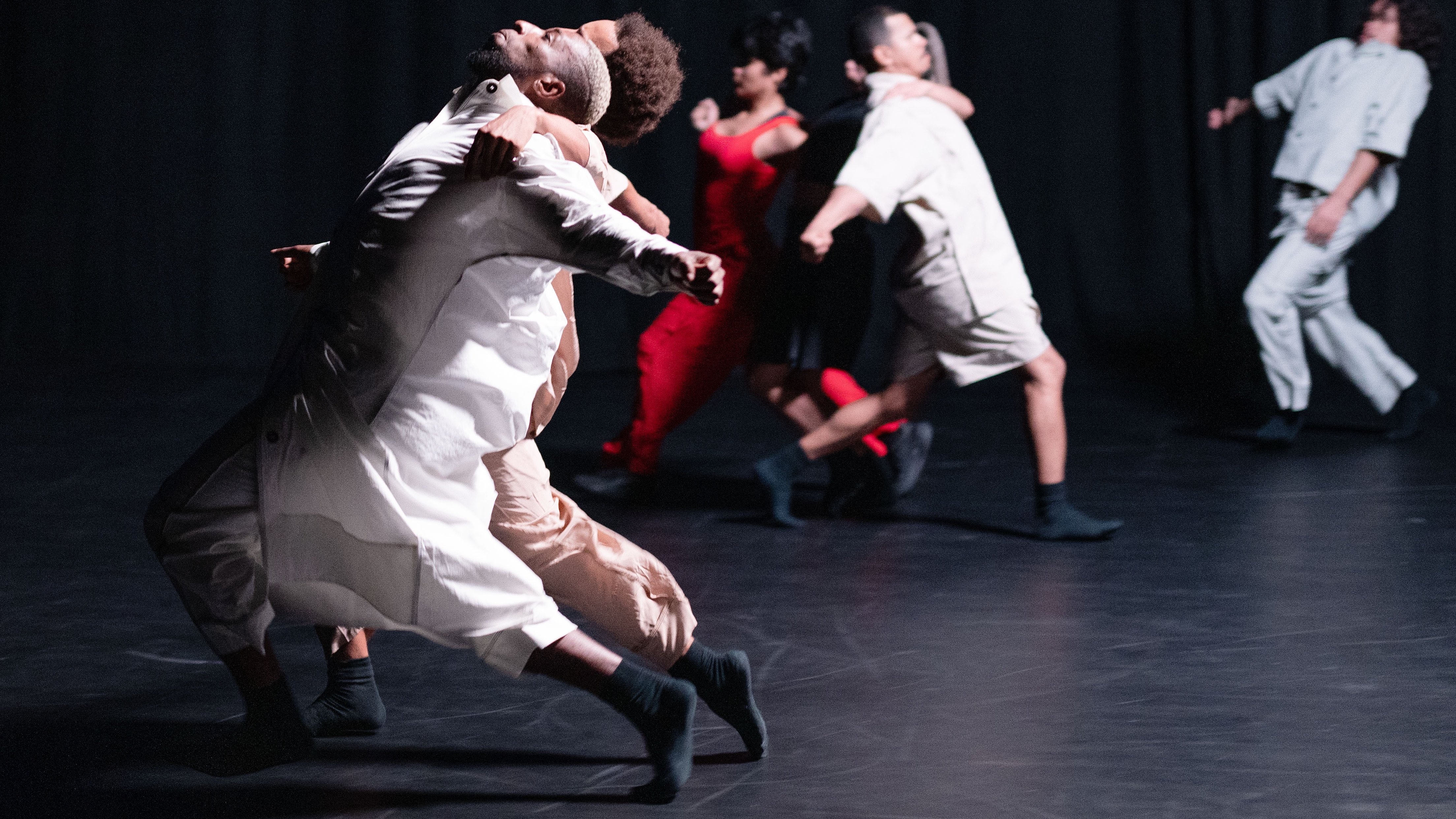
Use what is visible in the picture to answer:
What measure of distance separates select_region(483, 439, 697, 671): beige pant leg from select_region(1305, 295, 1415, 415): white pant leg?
3.72m

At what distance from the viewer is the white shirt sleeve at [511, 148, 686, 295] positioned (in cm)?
185

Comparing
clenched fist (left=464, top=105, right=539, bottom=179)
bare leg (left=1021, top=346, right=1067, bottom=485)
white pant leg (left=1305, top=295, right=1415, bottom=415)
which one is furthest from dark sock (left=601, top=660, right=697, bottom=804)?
white pant leg (left=1305, top=295, right=1415, bottom=415)

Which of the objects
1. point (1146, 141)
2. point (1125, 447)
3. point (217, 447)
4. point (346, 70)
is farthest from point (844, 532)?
point (346, 70)

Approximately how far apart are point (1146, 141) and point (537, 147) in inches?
236

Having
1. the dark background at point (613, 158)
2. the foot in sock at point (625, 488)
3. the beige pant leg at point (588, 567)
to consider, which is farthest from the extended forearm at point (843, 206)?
the dark background at point (613, 158)

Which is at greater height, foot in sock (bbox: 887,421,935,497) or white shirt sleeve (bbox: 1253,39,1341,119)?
white shirt sleeve (bbox: 1253,39,1341,119)

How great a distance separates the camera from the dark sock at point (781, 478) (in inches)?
163

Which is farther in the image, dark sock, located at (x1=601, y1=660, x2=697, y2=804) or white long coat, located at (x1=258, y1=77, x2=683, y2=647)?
dark sock, located at (x1=601, y1=660, x2=697, y2=804)

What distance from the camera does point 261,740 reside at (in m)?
2.19

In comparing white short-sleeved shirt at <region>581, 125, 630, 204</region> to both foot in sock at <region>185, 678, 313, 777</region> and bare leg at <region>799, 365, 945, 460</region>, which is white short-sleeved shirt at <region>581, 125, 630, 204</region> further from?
bare leg at <region>799, 365, 945, 460</region>

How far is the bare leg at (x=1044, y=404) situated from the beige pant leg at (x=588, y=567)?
1.75 metres

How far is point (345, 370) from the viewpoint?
6.53 ft

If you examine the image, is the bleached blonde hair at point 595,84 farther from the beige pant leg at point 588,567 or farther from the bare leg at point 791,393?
the bare leg at point 791,393

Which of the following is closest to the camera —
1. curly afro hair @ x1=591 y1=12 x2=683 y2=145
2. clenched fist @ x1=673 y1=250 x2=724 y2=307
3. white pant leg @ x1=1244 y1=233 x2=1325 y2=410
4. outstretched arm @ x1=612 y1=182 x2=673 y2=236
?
clenched fist @ x1=673 y1=250 x2=724 y2=307
